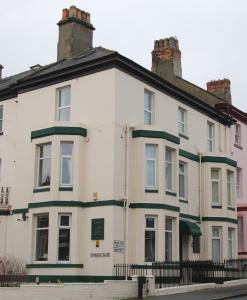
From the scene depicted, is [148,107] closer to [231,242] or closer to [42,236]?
[42,236]

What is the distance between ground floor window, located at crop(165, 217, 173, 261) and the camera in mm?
25108

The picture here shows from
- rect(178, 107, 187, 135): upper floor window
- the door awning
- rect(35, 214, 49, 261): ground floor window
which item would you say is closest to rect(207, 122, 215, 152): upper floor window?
rect(178, 107, 187, 135): upper floor window

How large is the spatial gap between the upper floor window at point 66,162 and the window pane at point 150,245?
13.7 ft

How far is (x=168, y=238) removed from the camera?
82.9 feet

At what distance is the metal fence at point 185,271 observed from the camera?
22.6m

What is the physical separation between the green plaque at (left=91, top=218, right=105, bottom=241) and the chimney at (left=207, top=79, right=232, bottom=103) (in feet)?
57.5

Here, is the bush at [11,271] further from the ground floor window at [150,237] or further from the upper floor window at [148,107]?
the upper floor window at [148,107]

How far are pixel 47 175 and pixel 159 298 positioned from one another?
26.7 ft

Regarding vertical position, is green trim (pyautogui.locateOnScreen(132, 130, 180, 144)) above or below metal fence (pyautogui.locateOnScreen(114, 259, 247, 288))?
above

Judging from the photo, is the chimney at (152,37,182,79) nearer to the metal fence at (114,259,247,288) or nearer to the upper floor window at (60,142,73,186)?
the upper floor window at (60,142,73,186)

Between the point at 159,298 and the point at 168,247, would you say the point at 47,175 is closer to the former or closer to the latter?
the point at 168,247

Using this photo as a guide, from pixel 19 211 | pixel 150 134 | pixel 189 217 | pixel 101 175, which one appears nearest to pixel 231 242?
pixel 189 217

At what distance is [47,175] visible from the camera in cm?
2500

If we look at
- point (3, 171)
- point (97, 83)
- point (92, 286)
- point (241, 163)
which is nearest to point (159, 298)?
point (92, 286)
